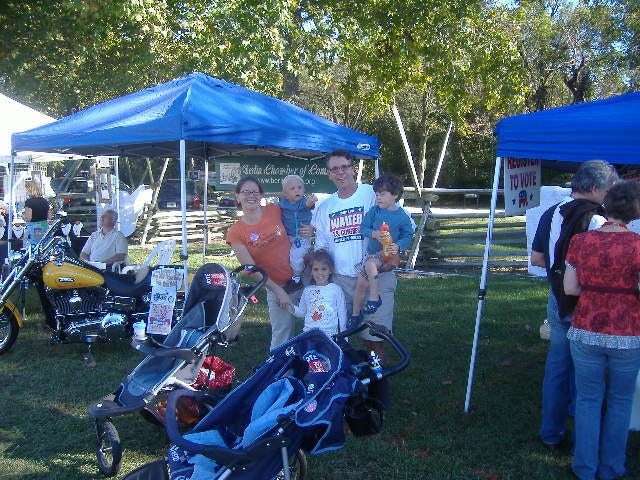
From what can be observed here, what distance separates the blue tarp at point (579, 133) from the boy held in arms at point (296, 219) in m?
1.53

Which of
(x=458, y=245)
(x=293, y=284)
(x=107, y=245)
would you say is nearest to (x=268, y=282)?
(x=293, y=284)

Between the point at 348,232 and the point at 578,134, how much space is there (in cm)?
170

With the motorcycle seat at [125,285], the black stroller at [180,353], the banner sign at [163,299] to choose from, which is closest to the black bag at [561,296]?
the black stroller at [180,353]

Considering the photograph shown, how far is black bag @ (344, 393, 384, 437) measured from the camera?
295 centimetres

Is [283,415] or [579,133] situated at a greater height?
[579,133]

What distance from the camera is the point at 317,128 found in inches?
251

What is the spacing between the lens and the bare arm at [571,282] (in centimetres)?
363

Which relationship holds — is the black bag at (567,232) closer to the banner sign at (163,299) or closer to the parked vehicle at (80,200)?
the banner sign at (163,299)

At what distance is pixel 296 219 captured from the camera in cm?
504

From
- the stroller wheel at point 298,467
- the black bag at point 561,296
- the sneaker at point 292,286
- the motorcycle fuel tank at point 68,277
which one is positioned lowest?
the stroller wheel at point 298,467

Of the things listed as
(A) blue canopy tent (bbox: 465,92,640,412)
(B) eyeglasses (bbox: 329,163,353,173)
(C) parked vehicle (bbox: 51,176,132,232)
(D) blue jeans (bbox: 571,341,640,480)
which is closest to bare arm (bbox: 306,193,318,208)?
(B) eyeglasses (bbox: 329,163,353,173)

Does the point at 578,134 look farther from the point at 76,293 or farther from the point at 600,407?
the point at 76,293

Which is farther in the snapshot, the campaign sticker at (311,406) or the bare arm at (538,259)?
the bare arm at (538,259)

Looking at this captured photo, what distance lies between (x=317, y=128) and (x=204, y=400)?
3.56 m
